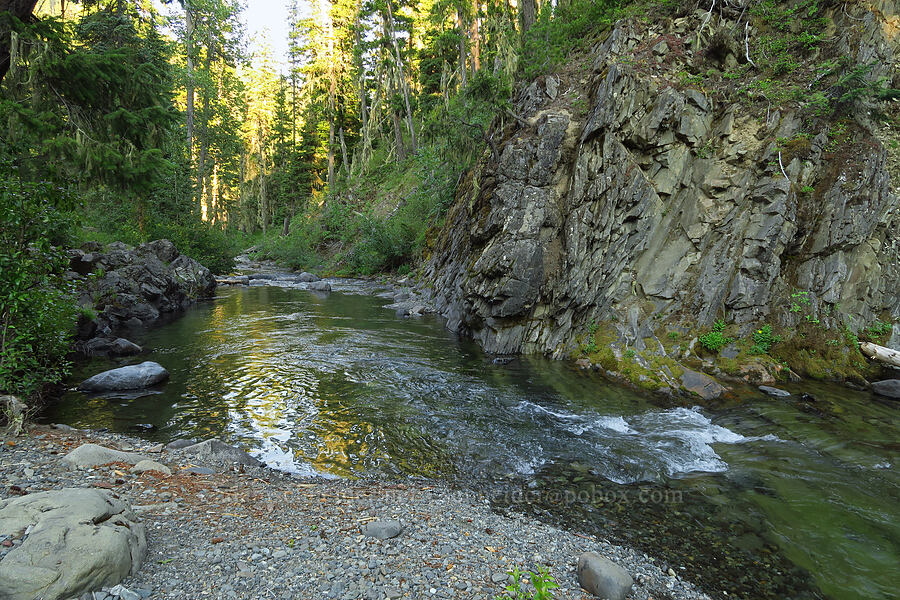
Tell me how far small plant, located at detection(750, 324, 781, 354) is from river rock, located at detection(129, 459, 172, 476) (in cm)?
1349

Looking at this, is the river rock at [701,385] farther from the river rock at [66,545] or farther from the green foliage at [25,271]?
the green foliage at [25,271]

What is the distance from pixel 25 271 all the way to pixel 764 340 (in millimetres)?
16068

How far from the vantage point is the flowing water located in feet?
17.0

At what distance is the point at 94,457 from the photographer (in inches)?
Result: 219

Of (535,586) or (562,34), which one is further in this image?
(562,34)

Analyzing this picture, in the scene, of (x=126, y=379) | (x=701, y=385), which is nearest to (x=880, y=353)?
(x=701, y=385)

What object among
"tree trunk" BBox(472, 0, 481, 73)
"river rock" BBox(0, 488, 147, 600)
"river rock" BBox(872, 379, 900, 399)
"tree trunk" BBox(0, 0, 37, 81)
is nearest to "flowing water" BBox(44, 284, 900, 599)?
"river rock" BBox(872, 379, 900, 399)

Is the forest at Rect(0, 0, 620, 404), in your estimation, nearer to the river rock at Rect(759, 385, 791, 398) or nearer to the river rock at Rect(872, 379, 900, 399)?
the river rock at Rect(759, 385, 791, 398)

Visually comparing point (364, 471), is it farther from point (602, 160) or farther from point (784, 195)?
point (784, 195)

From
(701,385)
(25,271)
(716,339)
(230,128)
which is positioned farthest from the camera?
(230,128)

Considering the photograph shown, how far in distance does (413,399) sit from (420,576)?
6026mm

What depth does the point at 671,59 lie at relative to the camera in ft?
45.5

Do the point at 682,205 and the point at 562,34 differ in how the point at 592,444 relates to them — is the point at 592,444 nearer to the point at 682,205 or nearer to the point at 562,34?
the point at 682,205

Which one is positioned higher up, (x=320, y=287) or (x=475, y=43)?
(x=475, y=43)
